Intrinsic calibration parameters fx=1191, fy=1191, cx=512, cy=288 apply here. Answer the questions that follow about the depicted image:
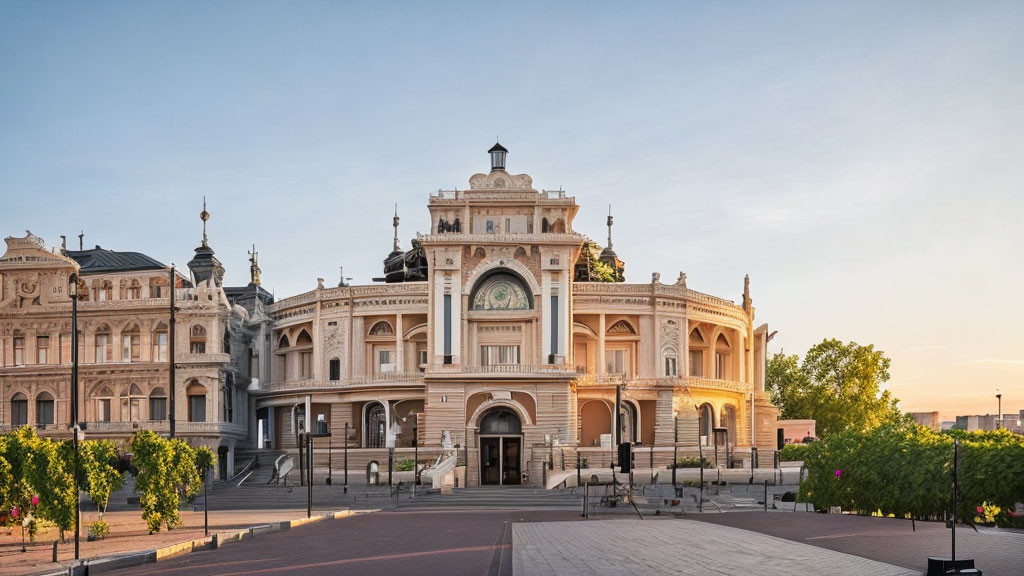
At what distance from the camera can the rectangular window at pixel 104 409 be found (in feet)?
274

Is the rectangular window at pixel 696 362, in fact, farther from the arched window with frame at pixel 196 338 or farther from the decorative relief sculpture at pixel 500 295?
the arched window with frame at pixel 196 338

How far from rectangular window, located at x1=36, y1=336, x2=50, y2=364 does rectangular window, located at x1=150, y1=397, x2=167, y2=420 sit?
8200 millimetres

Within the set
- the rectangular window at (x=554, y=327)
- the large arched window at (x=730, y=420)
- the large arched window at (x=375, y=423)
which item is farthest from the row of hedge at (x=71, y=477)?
the large arched window at (x=730, y=420)

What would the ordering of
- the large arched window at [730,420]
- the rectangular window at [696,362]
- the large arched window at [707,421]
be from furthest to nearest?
the large arched window at [730,420], the rectangular window at [696,362], the large arched window at [707,421]

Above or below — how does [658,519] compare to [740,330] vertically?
below

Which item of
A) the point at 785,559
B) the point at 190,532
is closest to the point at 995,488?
the point at 785,559

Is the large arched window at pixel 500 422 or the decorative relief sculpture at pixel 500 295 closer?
the large arched window at pixel 500 422

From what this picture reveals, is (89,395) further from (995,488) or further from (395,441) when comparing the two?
(995,488)

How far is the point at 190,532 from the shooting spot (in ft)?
134

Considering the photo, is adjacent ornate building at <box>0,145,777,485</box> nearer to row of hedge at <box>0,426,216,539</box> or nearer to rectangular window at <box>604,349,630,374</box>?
rectangular window at <box>604,349,630,374</box>

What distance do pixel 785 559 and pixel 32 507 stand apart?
2399cm

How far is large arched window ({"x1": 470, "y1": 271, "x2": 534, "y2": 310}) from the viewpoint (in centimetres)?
8062

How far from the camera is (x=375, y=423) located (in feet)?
289

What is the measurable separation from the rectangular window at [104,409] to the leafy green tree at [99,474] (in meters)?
44.4
